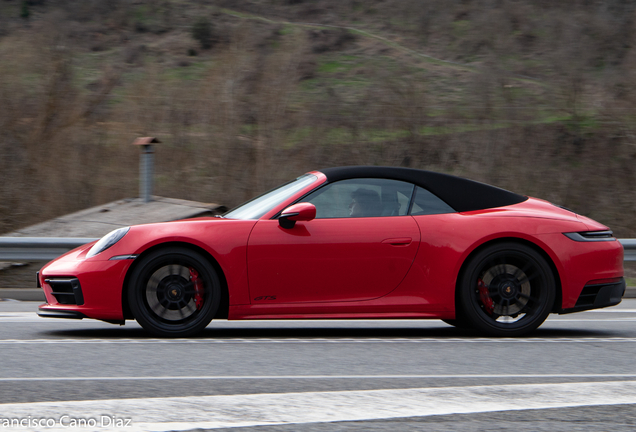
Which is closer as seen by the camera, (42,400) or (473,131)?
(42,400)

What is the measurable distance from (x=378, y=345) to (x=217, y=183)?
1013 centimetres

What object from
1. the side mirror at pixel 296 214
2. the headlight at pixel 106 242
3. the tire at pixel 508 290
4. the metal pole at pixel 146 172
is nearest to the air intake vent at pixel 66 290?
the headlight at pixel 106 242

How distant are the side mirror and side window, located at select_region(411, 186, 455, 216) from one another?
2.72 feet

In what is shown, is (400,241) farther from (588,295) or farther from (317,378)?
(317,378)

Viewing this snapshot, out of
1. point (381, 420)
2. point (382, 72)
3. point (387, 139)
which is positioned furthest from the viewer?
point (382, 72)

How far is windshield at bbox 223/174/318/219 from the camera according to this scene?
248 inches

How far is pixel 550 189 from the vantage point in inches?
671

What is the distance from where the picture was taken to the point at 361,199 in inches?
246

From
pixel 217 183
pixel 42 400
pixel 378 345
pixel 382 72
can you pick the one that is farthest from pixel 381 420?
pixel 382 72

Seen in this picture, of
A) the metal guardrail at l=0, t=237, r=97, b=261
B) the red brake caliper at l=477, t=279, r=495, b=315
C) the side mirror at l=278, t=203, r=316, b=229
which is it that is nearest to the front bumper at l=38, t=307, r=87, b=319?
the side mirror at l=278, t=203, r=316, b=229

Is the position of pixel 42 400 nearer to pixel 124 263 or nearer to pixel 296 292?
pixel 124 263

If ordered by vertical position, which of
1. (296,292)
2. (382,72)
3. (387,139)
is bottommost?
(296,292)

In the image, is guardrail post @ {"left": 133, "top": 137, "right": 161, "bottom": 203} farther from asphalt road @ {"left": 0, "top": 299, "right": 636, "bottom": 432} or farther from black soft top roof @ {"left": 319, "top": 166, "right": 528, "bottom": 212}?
black soft top roof @ {"left": 319, "top": 166, "right": 528, "bottom": 212}

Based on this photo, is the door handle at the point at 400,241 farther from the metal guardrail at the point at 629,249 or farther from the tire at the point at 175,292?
the metal guardrail at the point at 629,249
